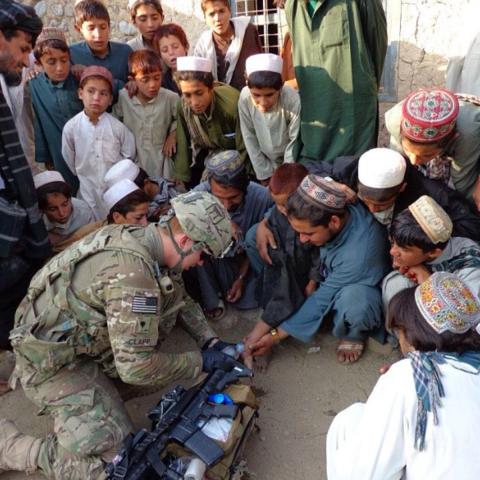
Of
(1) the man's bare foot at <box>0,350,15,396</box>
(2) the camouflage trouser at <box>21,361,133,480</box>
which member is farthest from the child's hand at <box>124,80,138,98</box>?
(2) the camouflage trouser at <box>21,361,133,480</box>

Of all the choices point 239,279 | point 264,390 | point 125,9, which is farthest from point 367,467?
point 125,9

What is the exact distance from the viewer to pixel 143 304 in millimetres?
2314

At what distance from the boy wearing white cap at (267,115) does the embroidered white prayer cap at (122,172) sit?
0.99 meters

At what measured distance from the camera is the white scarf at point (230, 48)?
15.0ft

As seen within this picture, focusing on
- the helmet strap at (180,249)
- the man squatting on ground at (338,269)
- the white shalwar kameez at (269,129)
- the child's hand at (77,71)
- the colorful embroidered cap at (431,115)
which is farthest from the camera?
the child's hand at (77,71)

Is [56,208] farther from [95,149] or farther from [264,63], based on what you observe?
[264,63]

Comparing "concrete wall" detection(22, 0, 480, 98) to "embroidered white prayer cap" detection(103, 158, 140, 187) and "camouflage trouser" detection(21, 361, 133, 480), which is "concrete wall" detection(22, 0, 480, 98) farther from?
"camouflage trouser" detection(21, 361, 133, 480)

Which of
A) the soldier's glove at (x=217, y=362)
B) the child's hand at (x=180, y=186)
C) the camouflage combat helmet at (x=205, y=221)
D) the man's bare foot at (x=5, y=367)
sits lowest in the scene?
the man's bare foot at (x=5, y=367)

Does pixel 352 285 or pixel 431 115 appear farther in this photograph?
pixel 352 285

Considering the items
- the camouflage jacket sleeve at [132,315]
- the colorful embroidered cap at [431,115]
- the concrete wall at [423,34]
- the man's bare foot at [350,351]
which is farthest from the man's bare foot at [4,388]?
the concrete wall at [423,34]

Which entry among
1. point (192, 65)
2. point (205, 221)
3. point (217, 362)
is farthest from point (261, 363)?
point (192, 65)

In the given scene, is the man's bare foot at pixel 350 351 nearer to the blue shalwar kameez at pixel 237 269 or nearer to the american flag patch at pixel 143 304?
the blue shalwar kameez at pixel 237 269

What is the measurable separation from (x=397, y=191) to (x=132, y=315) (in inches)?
70.8

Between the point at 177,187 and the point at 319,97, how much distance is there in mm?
1488
